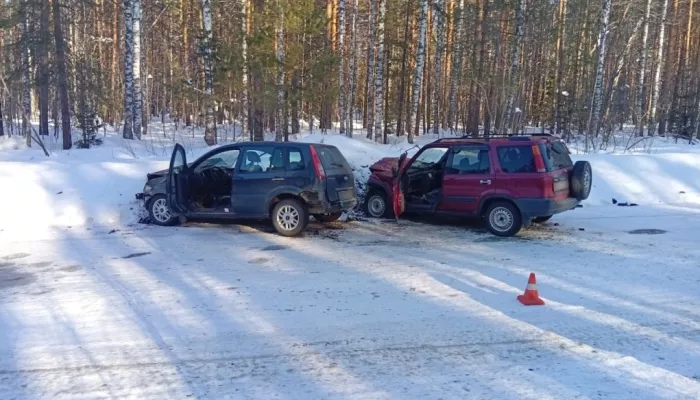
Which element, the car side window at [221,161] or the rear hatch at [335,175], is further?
the car side window at [221,161]

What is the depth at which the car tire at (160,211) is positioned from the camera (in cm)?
1068

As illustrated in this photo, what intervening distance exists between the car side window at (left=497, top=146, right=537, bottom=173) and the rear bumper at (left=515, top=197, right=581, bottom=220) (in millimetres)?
543

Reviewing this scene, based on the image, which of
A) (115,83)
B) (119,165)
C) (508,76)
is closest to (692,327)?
(119,165)

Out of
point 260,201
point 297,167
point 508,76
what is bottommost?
point 260,201

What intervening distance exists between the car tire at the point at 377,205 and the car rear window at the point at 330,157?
1.32 m

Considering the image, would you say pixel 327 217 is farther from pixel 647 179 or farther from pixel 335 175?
pixel 647 179

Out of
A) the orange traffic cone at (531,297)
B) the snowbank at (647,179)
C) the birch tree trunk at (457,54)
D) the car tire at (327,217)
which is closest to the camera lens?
the orange traffic cone at (531,297)

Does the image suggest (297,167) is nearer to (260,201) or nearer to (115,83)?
(260,201)

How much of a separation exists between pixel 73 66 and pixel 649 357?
2300cm

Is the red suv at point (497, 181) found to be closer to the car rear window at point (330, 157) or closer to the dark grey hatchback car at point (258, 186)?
the car rear window at point (330, 157)

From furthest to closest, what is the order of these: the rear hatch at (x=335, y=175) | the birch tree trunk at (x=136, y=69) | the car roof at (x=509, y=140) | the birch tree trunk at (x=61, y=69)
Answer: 1. the birch tree trunk at (x=136, y=69)
2. the birch tree trunk at (x=61, y=69)
3. the rear hatch at (x=335, y=175)
4. the car roof at (x=509, y=140)

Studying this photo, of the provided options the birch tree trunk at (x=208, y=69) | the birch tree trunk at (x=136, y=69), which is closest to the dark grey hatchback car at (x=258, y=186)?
the birch tree trunk at (x=208, y=69)

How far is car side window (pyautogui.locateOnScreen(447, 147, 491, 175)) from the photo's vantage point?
10.2 meters

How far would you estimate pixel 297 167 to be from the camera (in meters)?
10.0
